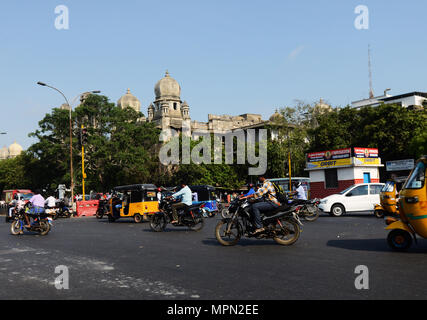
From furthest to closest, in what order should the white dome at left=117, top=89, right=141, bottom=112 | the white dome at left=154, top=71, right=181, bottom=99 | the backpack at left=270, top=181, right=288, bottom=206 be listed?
the white dome at left=117, top=89, right=141, bottom=112, the white dome at left=154, top=71, right=181, bottom=99, the backpack at left=270, top=181, right=288, bottom=206

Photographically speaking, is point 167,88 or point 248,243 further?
point 167,88

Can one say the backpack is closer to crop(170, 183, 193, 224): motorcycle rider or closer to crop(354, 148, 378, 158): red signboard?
crop(170, 183, 193, 224): motorcycle rider

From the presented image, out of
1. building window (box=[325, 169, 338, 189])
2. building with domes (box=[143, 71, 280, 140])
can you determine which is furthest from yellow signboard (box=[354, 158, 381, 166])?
building with domes (box=[143, 71, 280, 140])

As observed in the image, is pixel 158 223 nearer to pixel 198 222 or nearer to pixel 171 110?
pixel 198 222

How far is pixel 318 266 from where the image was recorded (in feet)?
23.4

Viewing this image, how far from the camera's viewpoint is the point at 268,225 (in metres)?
10.0

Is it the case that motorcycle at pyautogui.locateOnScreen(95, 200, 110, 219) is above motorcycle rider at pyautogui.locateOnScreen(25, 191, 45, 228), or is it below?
below

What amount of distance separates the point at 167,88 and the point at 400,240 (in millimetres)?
82781

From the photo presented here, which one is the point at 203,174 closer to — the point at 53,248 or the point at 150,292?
the point at 53,248

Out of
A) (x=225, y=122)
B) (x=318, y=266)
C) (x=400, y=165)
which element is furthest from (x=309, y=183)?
(x=225, y=122)

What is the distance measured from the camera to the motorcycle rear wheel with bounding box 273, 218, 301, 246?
10.0 meters

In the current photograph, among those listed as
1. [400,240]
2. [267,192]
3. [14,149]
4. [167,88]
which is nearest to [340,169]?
[267,192]

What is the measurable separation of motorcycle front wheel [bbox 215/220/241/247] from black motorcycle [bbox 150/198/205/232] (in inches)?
168
